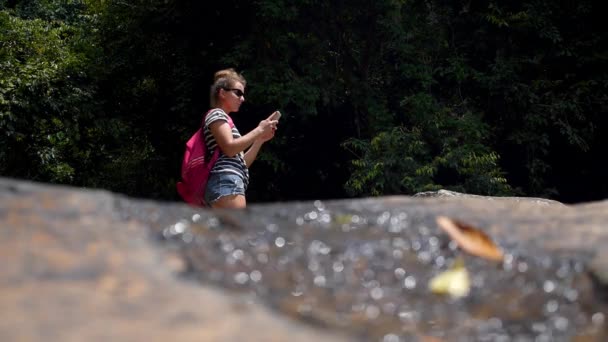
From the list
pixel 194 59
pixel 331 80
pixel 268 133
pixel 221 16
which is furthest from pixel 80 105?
pixel 268 133

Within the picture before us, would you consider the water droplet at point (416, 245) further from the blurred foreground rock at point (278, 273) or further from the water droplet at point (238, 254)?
the water droplet at point (238, 254)

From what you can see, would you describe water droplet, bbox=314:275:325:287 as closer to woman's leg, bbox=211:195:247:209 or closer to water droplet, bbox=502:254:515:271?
water droplet, bbox=502:254:515:271

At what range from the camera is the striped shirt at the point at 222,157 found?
3730mm

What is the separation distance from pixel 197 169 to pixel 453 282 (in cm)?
246

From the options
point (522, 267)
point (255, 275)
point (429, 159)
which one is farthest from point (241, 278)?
point (429, 159)

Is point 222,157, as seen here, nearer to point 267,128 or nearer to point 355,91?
point 267,128

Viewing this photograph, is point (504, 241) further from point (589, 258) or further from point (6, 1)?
point (6, 1)

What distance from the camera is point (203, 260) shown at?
4.62 ft

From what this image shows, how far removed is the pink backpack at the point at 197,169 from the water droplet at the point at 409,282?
7.77 ft

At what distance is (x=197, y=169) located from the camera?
3.77 metres

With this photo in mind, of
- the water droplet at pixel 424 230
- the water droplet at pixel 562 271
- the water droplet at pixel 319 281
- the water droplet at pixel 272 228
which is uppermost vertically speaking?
the water droplet at pixel 272 228

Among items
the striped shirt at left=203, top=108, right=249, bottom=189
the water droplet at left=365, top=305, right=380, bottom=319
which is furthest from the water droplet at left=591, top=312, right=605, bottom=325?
the striped shirt at left=203, top=108, right=249, bottom=189

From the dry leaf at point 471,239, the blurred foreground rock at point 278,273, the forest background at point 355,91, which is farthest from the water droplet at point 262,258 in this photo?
the forest background at point 355,91

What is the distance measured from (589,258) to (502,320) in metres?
0.29
